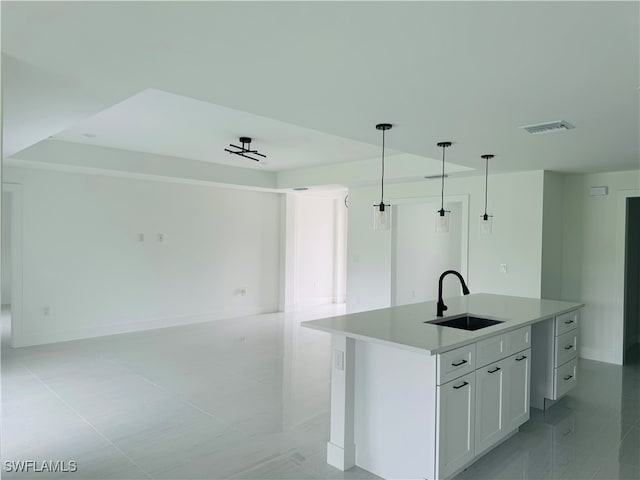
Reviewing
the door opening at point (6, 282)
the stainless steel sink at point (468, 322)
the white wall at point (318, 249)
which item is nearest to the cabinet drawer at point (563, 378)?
the stainless steel sink at point (468, 322)

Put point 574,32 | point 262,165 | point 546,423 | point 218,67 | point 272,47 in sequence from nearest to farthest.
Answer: point 574,32, point 272,47, point 218,67, point 546,423, point 262,165

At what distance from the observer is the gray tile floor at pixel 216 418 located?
9.07ft

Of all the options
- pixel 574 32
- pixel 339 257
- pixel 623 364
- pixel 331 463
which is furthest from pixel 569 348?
pixel 339 257

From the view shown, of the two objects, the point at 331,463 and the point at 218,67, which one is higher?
the point at 218,67

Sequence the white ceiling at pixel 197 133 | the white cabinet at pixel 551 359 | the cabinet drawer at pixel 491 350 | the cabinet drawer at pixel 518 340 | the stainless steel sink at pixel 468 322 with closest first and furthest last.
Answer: the cabinet drawer at pixel 491 350 < the cabinet drawer at pixel 518 340 < the stainless steel sink at pixel 468 322 < the white cabinet at pixel 551 359 < the white ceiling at pixel 197 133

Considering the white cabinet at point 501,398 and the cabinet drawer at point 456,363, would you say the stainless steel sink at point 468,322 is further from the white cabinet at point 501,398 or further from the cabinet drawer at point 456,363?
the cabinet drawer at point 456,363

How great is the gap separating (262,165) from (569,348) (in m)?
4.82

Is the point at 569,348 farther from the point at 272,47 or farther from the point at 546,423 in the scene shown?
the point at 272,47

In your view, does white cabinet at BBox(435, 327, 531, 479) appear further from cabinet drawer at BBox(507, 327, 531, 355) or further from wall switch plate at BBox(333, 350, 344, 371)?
wall switch plate at BBox(333, 350, 344, 371)

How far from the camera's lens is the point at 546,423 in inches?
136

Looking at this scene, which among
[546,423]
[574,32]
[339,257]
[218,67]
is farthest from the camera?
[339,257]

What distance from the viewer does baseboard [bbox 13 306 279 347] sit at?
18.6 ft

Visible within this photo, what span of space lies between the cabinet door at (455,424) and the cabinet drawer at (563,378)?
1446 mm

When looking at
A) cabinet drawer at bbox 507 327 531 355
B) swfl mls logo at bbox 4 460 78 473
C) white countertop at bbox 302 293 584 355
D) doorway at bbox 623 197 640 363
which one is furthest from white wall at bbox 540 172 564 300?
swfl mls logo at bbox 4 460 78 473
